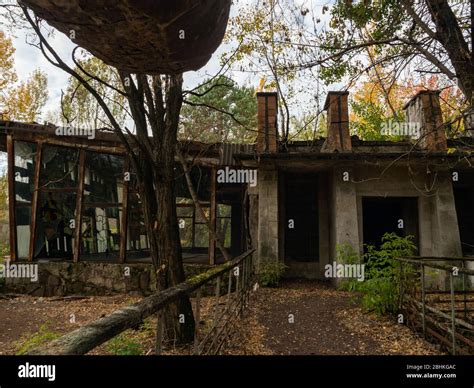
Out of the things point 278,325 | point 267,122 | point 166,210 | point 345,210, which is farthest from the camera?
point 267,122

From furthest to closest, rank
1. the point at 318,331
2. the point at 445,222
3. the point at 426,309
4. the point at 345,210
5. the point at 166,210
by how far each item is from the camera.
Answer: the point at 345,210 → the point at 445,222 → the point at 318,331 → the point at 426,309 → the point at 166,210

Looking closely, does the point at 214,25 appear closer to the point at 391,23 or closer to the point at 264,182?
the point at 391,23

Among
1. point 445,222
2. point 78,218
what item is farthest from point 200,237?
point 445,222

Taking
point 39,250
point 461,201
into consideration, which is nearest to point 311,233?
point 461,201

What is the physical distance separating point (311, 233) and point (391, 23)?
8.57m

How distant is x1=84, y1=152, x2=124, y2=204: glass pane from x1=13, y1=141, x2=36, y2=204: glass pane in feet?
6.04

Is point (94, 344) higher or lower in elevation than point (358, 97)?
lower

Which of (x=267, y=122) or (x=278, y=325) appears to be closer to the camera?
(x=278, y=325)

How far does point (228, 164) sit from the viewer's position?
36.8 feet

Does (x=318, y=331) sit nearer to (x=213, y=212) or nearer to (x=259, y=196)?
(x=259, y=196)

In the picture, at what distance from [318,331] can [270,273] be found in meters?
3.68

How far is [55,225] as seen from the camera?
1198 cm

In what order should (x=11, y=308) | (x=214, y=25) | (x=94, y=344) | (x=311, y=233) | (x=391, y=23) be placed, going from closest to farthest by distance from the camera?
1. (x=214, y=25)
2. (x=94, y=344)
3. (x=391, y=23)
4. (x=11, y=308)
5. (x=311, y=233)

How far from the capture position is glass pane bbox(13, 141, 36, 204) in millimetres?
11750
